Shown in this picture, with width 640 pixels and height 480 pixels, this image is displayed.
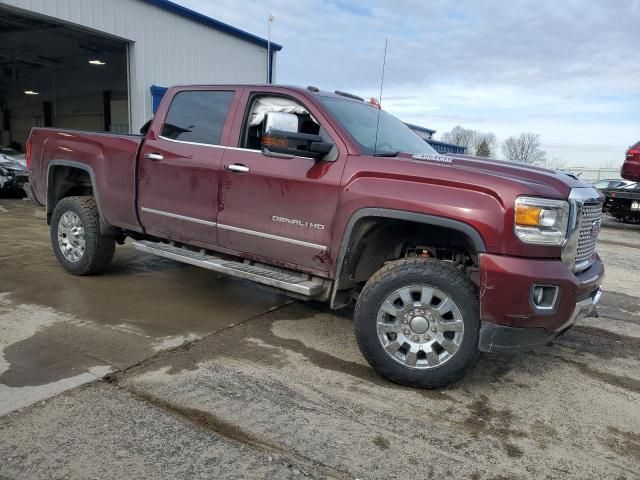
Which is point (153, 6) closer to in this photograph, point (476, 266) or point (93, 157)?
point (93, 157)

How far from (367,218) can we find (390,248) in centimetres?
47

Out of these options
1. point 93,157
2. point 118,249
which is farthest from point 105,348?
point 118,249

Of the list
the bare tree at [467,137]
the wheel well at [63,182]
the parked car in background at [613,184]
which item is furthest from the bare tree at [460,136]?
the wheel well at [63,182]

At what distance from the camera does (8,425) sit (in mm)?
2721

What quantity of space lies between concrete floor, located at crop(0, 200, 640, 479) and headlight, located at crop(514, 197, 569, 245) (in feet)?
3.65

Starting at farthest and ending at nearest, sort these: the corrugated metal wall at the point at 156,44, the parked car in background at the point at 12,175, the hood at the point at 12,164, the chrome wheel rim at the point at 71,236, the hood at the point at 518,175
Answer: the hood at the point at 12,164
the parked car in background at the point at 12,175
the corrugated metal wall at the point at 156,44
the chrome wheel rim at the point at 71,236
the hood at the point at 518,175

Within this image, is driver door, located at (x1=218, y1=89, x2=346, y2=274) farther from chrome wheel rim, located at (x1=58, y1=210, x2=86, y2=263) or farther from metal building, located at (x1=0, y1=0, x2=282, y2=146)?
metal building, located at (x1=0, y1=0, x2=282, y2=146)

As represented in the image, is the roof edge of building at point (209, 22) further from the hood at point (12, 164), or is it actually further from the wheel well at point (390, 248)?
the wheel well at point (390, 248)

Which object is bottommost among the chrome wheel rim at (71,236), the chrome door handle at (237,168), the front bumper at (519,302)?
the chrome wheel rim at (71,236)

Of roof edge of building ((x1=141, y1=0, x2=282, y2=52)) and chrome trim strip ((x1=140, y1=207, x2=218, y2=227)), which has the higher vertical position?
roof edge of building ((x1=141, y1=0, x2=282, y2=52))

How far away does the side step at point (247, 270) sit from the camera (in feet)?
12.4

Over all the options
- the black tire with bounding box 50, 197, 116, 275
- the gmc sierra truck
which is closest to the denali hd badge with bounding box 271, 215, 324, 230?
the black tire with bounding box 50, 197, 116, 275

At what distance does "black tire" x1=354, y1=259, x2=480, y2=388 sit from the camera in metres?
3.18

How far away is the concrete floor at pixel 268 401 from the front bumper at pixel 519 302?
494 mm
